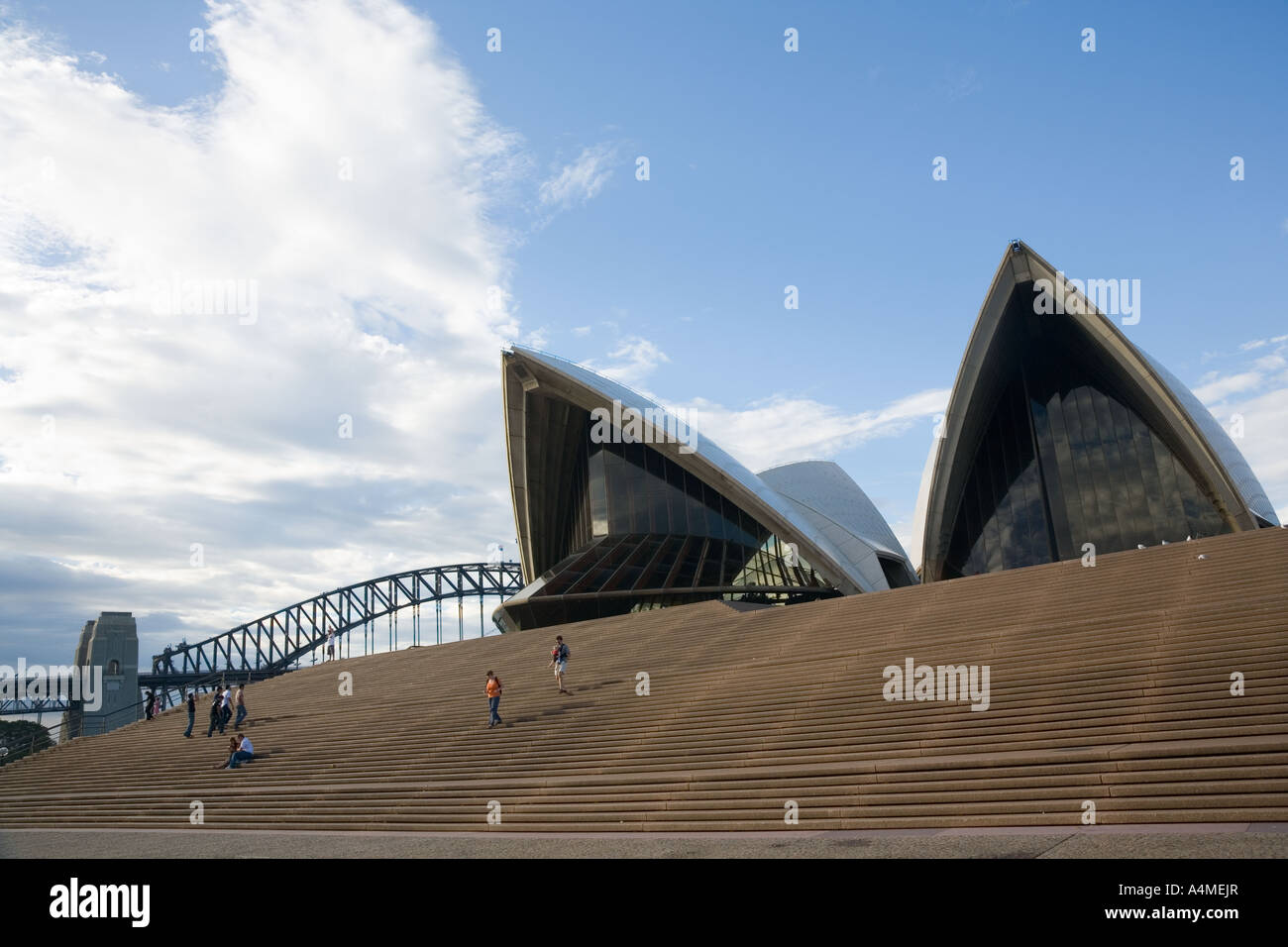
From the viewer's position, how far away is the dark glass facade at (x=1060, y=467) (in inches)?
1252

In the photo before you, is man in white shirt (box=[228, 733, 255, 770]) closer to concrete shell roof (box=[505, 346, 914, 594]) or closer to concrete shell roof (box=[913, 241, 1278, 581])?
concrete shell roof (box=[505, 346, 914, 594])

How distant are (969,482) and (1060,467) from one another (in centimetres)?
316

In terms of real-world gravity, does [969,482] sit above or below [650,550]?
above

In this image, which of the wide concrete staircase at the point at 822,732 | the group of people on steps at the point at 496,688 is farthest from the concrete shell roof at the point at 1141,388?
the group of people on steps at the point at 496,688

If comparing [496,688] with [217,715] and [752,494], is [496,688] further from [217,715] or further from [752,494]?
[752,494]

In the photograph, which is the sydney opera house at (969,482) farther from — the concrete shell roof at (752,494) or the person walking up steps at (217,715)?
the person walking up steps at (217,715)

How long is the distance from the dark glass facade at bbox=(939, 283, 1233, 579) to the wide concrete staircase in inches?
612

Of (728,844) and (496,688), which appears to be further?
(496,688)

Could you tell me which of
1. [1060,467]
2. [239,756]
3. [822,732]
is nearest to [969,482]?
[1060,467]

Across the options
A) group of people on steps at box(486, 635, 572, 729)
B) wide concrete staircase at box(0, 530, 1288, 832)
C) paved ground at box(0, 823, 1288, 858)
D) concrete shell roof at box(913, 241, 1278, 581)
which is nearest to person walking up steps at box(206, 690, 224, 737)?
wide concrete staircase at box(0, 530, 1288, 832)

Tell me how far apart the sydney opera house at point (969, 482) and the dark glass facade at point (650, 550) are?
0.08m

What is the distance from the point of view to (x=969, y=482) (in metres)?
35.3
